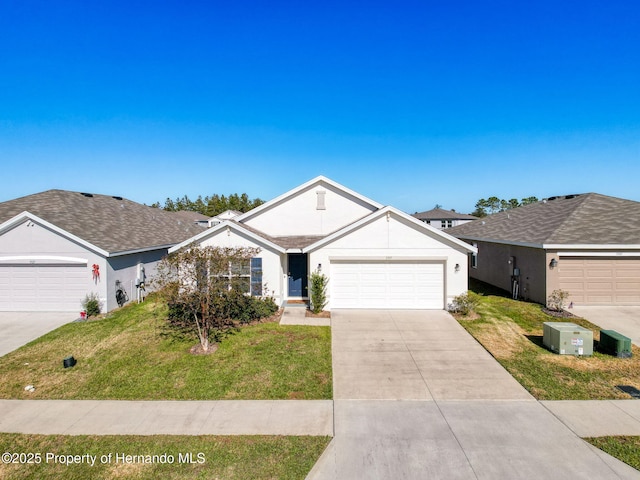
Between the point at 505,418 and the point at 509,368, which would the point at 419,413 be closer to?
the point at 505,418

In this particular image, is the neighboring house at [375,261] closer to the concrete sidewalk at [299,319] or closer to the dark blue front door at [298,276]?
the concrete sidewalk at [299,319]

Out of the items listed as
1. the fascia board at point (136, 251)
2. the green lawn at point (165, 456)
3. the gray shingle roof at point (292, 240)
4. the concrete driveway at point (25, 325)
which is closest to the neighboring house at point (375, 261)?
the gray shingle roof at point (292, 240)

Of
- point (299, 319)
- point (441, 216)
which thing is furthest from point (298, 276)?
point (441, 216)

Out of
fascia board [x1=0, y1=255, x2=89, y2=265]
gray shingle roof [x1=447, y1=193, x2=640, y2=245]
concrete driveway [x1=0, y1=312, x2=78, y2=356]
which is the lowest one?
concrete driveway [x1=0, y1=312, x2=78, y2=356]

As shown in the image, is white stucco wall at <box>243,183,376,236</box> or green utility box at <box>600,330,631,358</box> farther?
white stucco wall at <box>243,183,376,236</box>

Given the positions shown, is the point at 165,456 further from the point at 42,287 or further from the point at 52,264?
the point at 42,287

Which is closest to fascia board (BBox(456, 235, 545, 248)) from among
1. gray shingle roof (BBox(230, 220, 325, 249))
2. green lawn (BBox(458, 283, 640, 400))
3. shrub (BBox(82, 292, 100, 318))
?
green lawn (BBox(458, 283, 640, 400))

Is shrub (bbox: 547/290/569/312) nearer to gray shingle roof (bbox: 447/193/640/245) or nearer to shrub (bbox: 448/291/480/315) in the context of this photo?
gray shingle roof (bbox: 447/193/640/245)
